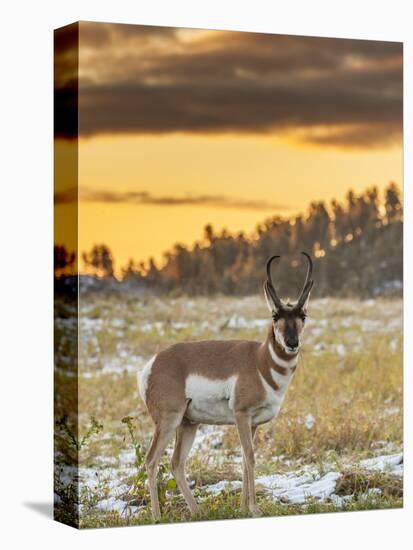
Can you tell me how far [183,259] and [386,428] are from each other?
2610mm

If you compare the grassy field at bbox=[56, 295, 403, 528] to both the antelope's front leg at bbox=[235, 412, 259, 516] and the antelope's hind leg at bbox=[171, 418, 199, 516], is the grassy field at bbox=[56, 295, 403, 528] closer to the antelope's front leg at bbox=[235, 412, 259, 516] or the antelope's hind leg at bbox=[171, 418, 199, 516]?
the antelope's hind leg at bbox=[171, 418, 199, 516]

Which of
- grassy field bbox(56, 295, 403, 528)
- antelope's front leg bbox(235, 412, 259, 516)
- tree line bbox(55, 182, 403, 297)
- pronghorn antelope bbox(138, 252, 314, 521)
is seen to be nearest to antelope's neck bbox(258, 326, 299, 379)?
pronghorn antelope bbox(138, 252, 314, 521)

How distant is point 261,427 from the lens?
13.4 m

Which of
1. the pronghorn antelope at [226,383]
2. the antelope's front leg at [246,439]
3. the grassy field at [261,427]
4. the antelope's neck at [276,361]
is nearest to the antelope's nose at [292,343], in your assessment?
the pronghorn antelope at [226,383]

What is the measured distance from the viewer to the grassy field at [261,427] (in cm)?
1188

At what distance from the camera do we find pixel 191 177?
12.9 meters

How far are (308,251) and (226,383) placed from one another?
346 centimetres

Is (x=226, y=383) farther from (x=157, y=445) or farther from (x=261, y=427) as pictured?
(x=261, y=427)

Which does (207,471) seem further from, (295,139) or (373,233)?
(373,233)

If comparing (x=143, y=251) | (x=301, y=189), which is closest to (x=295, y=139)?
(x=301, y=189)

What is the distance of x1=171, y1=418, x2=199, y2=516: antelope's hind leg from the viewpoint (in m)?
11.7

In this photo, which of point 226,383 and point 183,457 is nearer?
point 226,383

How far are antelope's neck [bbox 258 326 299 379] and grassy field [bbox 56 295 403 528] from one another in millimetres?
1155

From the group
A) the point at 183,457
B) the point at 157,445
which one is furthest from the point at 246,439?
the point at 157,445
